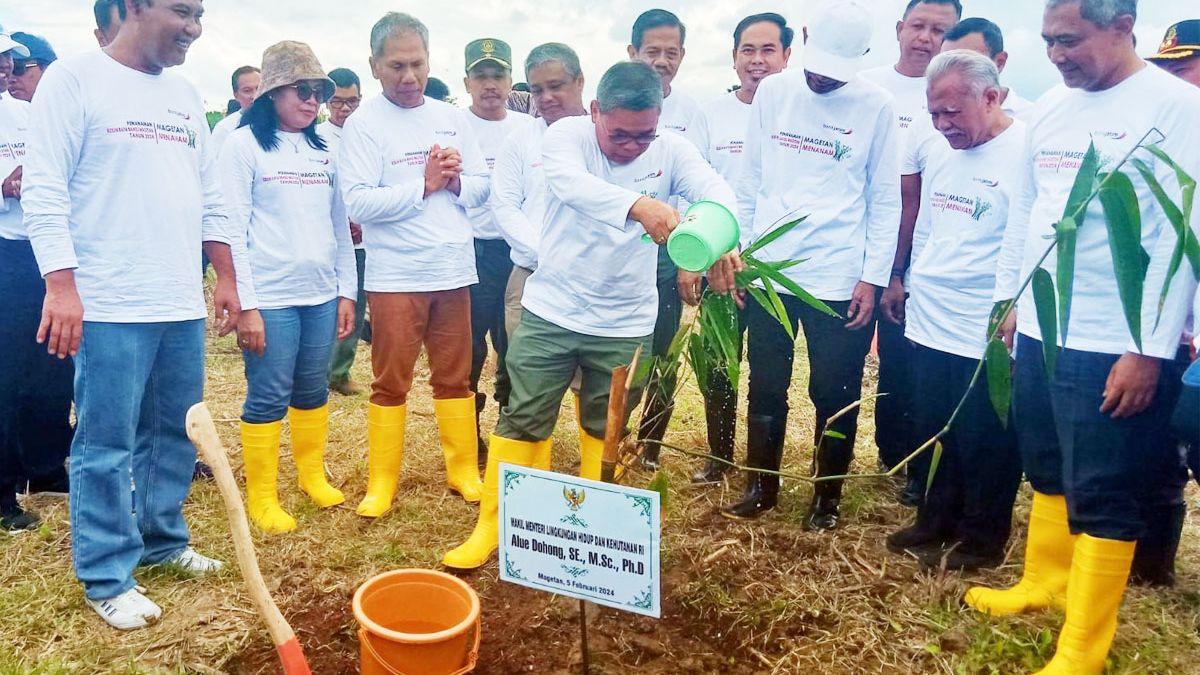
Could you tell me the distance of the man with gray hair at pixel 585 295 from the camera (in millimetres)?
2877

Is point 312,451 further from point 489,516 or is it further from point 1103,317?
point 1103,317

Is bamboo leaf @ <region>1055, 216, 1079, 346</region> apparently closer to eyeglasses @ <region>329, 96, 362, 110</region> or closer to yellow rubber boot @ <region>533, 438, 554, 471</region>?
yellow rubber boot @ <region>533, 438, 554, 471</region>

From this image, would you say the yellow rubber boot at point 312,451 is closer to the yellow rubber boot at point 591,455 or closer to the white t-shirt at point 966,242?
the yellow rubber boot at point 591,455

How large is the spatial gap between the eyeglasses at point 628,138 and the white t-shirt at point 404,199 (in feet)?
3.55

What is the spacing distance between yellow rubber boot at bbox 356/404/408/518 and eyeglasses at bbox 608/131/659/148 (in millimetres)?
1653

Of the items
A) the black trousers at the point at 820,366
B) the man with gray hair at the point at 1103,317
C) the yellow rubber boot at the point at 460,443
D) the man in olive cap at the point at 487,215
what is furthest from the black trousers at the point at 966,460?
the man in olive cap at the point at 487,215

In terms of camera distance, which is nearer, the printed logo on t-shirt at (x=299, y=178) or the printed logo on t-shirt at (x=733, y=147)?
the printed logo on t-shirt at (x=299, y=178)

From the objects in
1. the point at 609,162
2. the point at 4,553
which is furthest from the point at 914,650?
the point at 4,553

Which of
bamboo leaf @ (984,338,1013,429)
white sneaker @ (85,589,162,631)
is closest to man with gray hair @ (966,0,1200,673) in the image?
bamboo leaf @ (984,338,1013,429)

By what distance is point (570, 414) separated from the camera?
5.37m

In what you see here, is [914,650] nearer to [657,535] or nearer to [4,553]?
[657,535]

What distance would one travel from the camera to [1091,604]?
232 centimetres

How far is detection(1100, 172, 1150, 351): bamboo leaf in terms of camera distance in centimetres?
176

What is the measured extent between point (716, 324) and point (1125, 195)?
3.38ft
